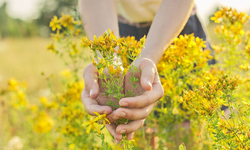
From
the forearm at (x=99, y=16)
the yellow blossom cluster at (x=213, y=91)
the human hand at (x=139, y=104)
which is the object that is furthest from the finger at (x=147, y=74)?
the forearm at (x=99, y=16)

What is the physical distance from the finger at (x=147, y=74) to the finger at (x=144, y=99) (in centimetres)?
5

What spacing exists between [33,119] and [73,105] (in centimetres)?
61

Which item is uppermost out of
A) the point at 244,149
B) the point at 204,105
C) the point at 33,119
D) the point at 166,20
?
the point at 166,20

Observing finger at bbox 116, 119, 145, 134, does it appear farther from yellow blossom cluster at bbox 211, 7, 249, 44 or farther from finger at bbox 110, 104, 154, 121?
yellow blossom cluster at bbox 211, 7, 249, 44

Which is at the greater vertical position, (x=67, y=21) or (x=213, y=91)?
(x=67, y=21)

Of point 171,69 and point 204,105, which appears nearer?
point 204,105

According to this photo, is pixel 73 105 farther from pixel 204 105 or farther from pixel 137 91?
pixel 204 105

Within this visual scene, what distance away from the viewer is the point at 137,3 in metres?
1.83

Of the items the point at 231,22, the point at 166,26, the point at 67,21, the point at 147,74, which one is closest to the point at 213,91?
the point at 147,74

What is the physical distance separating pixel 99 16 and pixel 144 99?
769mm

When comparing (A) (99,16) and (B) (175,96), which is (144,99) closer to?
(B) (175,96)

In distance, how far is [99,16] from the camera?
58.7 inches

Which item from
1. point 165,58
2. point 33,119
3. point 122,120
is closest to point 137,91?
point 122,120

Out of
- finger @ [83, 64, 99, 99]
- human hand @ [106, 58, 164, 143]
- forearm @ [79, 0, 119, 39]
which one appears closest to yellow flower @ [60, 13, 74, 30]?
forearm @ [79, 0, 119, 39]
